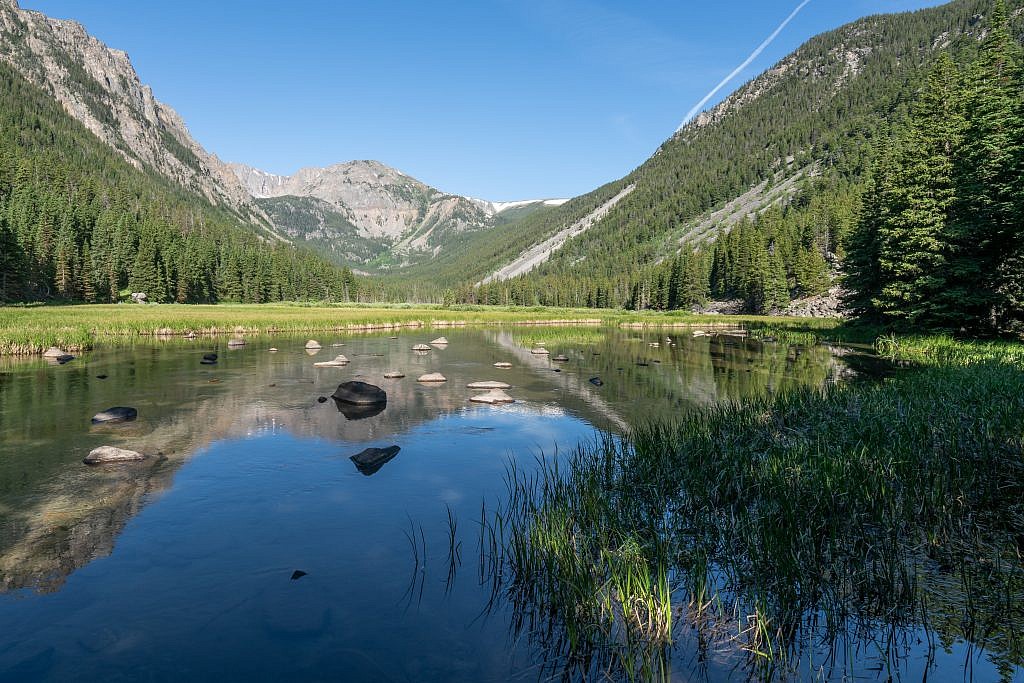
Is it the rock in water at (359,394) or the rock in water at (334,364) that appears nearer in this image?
the rock in water at (359,394)

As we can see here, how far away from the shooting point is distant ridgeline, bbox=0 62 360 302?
87.2m

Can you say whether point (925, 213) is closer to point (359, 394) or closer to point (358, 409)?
point (359, 394)

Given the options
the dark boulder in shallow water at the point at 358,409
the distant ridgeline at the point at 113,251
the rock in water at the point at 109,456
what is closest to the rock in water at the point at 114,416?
the rock in water at the point at 109,456

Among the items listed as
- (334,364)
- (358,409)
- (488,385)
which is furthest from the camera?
(334,364)

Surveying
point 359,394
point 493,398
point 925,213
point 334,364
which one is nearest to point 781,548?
point 493,398

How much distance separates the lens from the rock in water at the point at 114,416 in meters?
16.3

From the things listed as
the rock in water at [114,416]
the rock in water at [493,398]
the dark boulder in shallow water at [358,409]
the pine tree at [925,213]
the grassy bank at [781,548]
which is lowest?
the dark boulder in shallow water at [358,409]

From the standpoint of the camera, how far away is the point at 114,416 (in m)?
16.5

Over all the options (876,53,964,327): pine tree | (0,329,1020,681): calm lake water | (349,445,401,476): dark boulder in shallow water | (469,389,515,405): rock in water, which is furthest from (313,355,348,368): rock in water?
(876,53,964,327): pine tree

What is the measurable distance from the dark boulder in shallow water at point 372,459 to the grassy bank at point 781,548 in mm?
3628

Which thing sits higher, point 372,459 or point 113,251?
point 113,251

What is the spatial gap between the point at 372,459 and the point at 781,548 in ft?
31.2

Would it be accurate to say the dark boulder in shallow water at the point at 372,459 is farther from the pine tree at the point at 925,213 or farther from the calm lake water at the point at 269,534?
the pine tree at the point at 925,213

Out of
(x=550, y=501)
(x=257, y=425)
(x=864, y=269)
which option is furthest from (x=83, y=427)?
(x=864, y=269)
